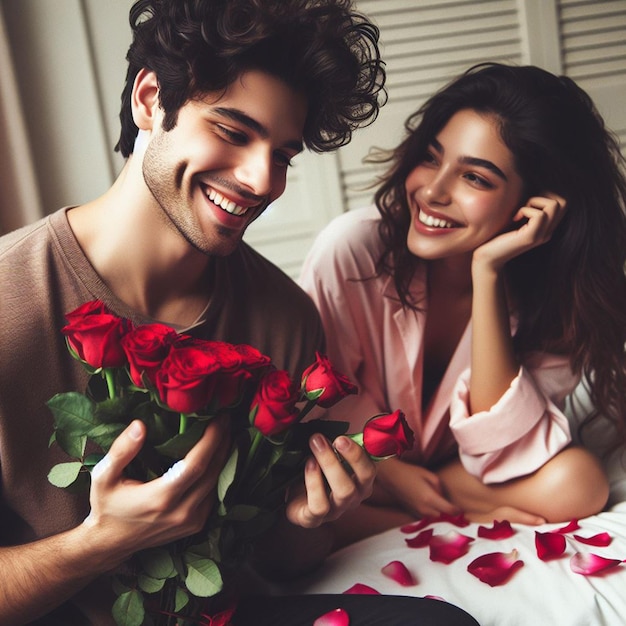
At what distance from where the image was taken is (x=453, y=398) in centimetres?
173

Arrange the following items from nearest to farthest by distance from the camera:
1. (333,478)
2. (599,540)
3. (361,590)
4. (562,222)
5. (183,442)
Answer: (183,442)
(333,478)
(361,590)
(599,540)
(562,222)

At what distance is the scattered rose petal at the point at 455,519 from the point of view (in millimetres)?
1559

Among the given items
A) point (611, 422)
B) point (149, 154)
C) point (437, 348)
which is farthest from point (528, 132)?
point (149, 154)

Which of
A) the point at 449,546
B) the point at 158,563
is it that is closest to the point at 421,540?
the point at 449,546

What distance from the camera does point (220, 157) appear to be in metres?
1.16

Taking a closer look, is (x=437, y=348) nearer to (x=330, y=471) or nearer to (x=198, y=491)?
(x=330, y=471)

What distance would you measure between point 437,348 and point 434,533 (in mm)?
563

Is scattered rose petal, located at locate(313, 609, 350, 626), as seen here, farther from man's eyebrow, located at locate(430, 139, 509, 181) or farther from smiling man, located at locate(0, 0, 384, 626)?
man's eyebrow, located at locate(430, 139, 509, 181)

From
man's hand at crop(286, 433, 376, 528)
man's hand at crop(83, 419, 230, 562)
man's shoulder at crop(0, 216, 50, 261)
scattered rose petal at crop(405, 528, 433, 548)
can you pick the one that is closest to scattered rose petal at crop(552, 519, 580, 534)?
scattered rose petal at crop(405, 528, 433, 548)

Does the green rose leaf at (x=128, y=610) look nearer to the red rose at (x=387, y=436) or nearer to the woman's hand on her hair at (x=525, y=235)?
the red rose at (x=387, y=436)

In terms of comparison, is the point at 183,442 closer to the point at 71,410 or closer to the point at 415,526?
the point at 71,410

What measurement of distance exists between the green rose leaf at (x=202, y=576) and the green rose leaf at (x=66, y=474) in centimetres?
19

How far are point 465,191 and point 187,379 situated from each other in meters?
1.04

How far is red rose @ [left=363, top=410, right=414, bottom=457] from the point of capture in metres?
0.95
